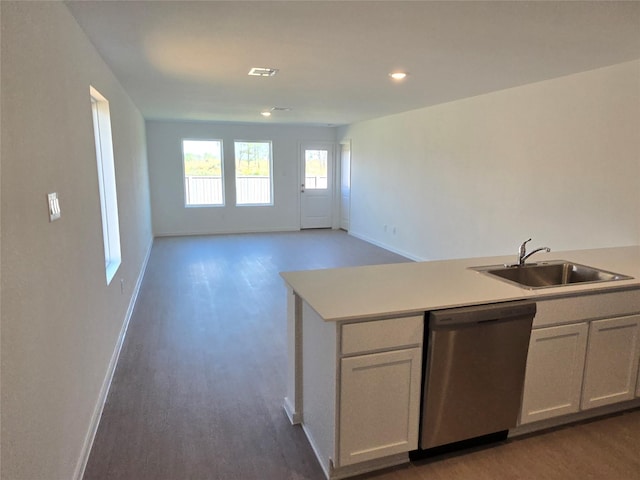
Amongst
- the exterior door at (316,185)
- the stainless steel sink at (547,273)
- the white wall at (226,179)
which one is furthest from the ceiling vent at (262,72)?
the exterior door at (316,185)

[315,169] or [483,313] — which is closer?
[483,313]

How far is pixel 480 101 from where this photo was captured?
191 inches

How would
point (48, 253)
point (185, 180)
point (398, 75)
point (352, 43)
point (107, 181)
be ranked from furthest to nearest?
1. point (185, 180)
2. point (398, 75)
3. point (107, 181)
4. point (352, 43)
5. point (48, 253)

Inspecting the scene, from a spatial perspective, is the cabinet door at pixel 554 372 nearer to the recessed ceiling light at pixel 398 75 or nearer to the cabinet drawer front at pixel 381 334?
the cabinet drawer front at pixel 381 334

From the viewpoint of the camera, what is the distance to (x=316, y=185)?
942 centimetres

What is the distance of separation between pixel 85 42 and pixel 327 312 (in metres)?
2.29

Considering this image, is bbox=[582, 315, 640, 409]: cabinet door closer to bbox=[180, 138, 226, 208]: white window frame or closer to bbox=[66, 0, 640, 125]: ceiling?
bbox=[66, 0, 640, 125]: ceiling

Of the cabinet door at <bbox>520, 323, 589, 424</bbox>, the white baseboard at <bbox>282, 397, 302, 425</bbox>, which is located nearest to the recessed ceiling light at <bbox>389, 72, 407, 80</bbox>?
the cabinet door at <bbox>520, 323, 589, 424</bbox>

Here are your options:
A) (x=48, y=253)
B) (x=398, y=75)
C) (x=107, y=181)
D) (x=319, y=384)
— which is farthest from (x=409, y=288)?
(x=107, y=181)

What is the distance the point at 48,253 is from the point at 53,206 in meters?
0.21

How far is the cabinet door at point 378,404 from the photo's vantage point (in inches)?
72.1

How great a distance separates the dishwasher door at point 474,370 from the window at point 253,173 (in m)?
7.53

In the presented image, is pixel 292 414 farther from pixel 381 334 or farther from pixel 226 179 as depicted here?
pixel 226 179

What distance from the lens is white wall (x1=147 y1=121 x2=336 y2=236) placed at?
27.3 feet
